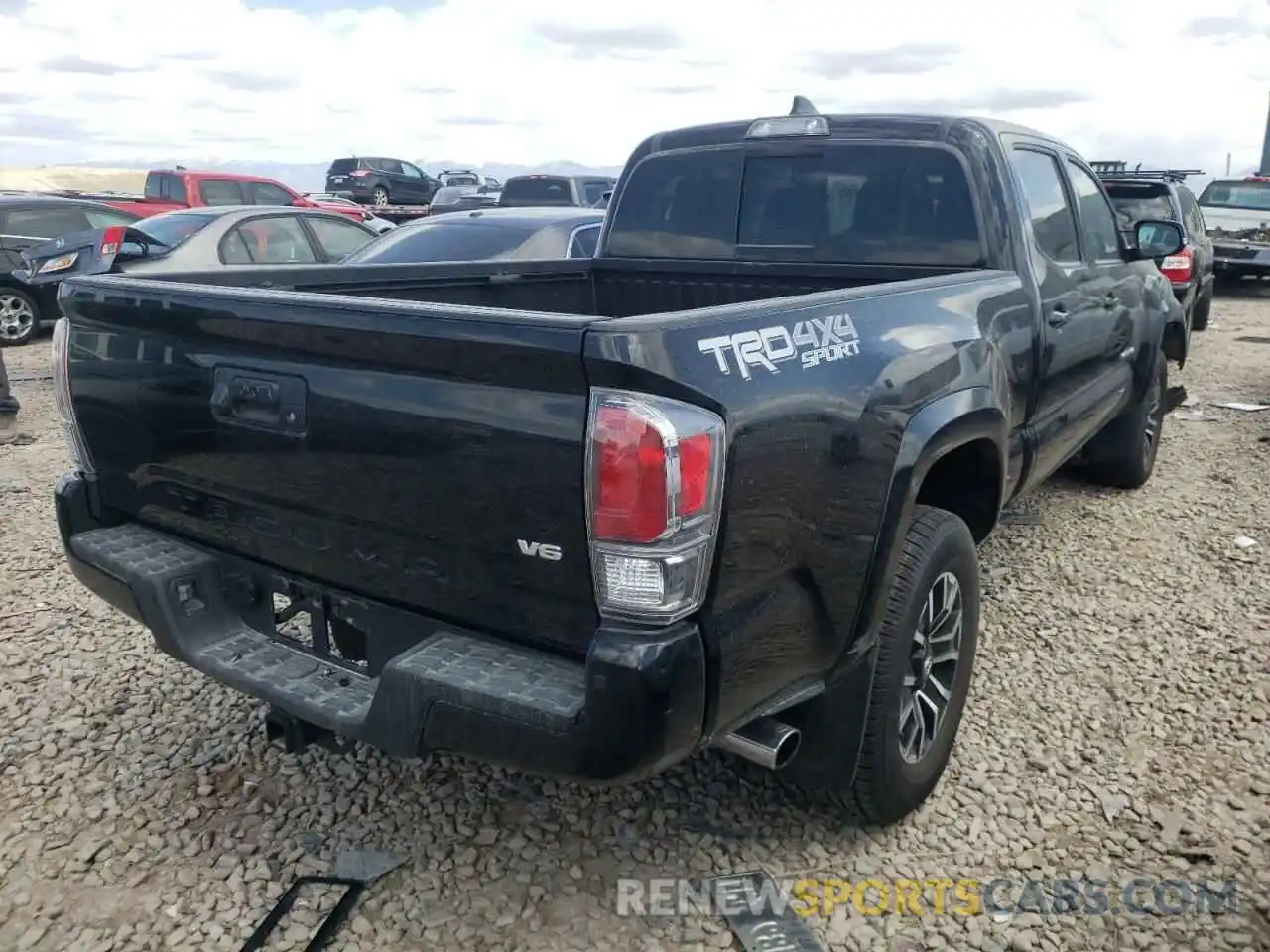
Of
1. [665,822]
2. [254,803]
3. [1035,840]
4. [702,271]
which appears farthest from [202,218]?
[1035,840]

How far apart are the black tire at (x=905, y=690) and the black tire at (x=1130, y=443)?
327 centimetres

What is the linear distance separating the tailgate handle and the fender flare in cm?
139

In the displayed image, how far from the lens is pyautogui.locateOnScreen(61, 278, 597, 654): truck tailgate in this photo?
2031 millimetres

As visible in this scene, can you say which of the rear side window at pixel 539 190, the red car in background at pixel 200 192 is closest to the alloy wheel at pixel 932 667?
the red car in background at pixel 200 192

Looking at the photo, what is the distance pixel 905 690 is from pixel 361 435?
1.58 metres

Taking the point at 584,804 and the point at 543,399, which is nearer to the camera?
the point at 543,399

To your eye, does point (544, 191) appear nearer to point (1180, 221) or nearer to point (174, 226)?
point (174, 226)

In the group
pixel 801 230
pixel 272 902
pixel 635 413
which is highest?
pixel 801 230

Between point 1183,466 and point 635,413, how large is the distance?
6.02 meters

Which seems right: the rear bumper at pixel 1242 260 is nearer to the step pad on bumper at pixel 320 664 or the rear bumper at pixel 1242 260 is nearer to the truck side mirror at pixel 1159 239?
the truck side mirror at pixel 1159 239

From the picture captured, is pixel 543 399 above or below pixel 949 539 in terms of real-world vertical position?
above

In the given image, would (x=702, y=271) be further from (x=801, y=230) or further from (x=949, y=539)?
(x=949, y=539)

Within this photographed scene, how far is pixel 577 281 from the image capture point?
444 cm

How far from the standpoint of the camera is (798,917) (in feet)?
8.45
